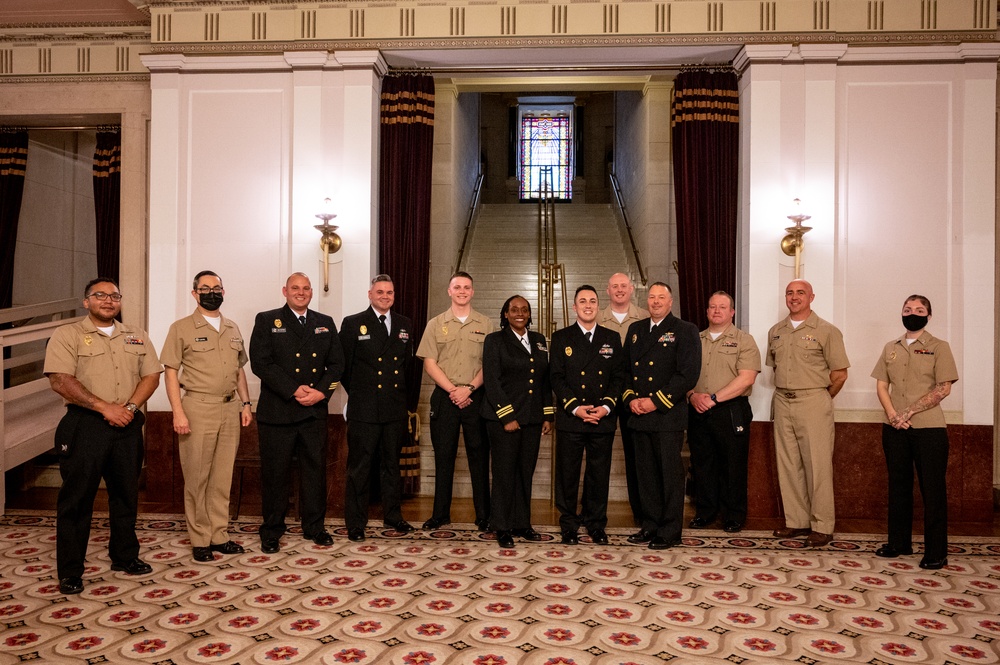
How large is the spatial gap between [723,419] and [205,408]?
342 cm

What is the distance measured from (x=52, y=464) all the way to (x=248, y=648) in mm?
4776

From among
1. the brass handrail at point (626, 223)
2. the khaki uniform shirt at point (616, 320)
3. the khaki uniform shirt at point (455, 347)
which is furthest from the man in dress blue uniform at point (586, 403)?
the brass handrail at point (626, 223)

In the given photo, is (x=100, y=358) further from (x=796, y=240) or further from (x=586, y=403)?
(x=796, y=240)

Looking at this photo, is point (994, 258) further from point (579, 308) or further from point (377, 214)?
point (377, 214)

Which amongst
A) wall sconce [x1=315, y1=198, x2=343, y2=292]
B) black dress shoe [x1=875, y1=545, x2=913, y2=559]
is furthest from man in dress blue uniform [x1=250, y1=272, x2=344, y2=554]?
black dress shoe [x1=875, y1=545, x2=913, y2=559]

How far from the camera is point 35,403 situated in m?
6.64

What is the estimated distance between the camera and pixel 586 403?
4688mm

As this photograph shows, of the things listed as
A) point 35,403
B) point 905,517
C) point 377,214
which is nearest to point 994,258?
point 905,517

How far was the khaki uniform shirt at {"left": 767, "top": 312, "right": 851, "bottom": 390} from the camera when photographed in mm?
4922

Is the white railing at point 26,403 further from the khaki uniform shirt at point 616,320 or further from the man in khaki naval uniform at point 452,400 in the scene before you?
the khaki uniform shirt at point 616,320

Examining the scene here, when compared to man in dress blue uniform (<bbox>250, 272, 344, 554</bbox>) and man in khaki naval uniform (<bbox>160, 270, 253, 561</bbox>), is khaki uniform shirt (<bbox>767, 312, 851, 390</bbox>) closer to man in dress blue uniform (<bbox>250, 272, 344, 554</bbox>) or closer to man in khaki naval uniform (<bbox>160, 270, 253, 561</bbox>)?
man in dress blue uniform (<bbox>250, 272, 344, 554</bbox>)

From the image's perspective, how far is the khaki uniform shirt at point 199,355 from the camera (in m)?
4.34

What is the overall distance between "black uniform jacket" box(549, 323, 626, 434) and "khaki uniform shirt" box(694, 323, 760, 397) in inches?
33.4

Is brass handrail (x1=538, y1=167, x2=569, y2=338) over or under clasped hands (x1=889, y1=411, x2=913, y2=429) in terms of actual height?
over
